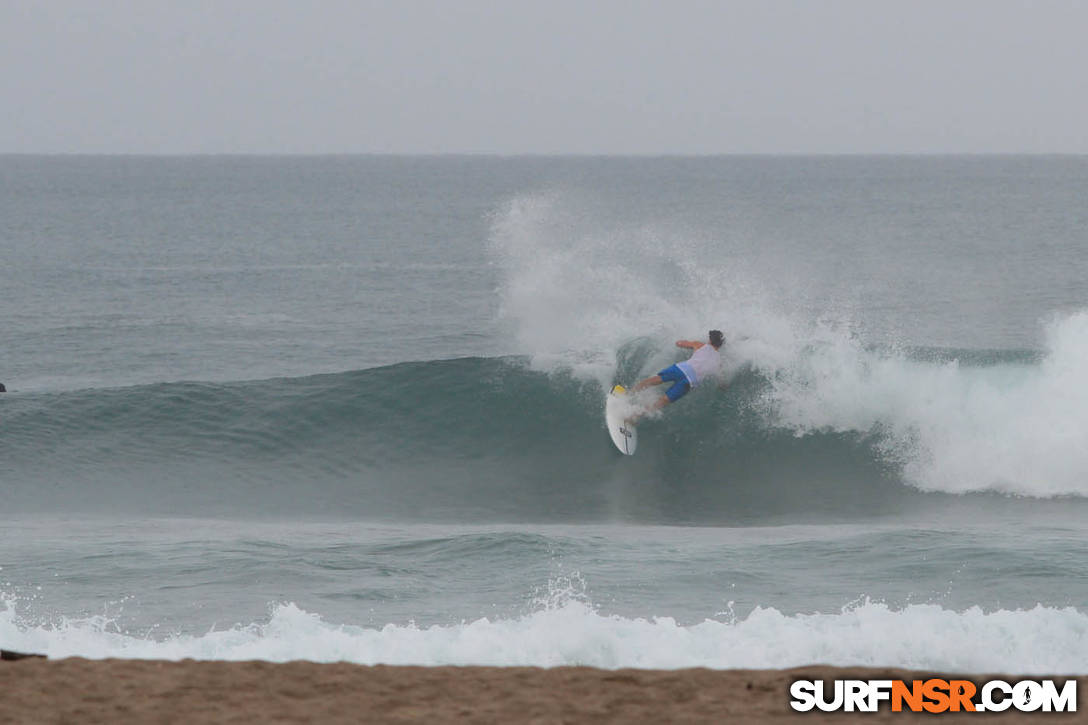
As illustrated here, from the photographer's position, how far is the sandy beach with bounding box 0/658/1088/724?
5.38 metres

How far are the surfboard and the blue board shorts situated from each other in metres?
0.90

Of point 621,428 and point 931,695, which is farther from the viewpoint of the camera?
point 621,428

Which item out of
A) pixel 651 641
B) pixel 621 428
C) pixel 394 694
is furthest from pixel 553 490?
pixel 394 694

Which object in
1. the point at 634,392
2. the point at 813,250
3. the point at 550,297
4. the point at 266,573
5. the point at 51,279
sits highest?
the point at 813,250

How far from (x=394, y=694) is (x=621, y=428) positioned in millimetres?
11016

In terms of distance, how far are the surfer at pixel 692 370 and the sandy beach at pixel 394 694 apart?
990cm

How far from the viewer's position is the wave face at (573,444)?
1548 cm

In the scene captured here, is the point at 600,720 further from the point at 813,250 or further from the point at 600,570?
the point at 813,250

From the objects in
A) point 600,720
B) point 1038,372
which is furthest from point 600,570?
point 1038,372

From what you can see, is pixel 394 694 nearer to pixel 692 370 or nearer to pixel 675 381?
pixel 675 381

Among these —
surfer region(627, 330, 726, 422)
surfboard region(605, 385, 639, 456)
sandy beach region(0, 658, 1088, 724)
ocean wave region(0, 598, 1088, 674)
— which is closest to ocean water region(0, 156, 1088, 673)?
ocean wave region(0, 598, 1088, 674)

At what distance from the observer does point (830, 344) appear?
17.7 m

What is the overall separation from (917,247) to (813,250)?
5.90 meters

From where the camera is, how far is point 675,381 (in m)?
15.9
